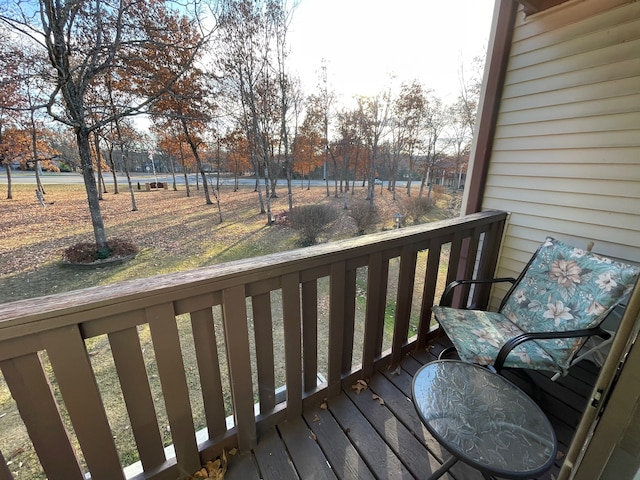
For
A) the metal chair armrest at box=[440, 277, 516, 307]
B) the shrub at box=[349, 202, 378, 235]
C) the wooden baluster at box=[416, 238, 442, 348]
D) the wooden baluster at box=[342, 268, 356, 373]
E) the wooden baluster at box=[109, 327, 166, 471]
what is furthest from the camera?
the shrub at box=[349, 202, 378, 235]

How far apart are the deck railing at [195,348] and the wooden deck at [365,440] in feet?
0.28

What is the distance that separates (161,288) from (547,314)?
220cm

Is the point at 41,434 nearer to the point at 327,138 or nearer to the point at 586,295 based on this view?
the point at 586,295

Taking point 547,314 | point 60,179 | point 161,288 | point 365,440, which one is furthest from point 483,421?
point 60,179

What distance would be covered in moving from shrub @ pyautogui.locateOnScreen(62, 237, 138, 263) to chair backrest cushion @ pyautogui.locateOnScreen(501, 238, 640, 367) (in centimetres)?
797

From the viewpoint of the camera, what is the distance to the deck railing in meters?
0.79

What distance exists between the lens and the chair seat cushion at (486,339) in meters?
1.47

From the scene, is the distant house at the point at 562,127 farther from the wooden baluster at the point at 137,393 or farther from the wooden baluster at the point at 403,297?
the wooden baluster at the point at 137,393

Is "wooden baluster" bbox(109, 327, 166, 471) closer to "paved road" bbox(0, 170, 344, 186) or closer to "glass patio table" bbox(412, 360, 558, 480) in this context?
"glass patio table" bbox(412, 360, 558, 480)

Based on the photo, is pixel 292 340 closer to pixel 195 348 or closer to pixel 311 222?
pixel 195 348

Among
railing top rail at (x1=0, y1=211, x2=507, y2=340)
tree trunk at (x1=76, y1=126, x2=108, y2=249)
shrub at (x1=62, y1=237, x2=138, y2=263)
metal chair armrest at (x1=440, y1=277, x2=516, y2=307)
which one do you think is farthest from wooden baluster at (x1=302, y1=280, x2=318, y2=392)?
tree trunk at (x1=76, y1=126, x2=108, y2=249)

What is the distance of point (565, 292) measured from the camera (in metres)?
1.70

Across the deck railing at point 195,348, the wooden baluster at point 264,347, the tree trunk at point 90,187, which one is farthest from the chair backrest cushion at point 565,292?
the tree trunk at point 90,187

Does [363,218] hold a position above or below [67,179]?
below
